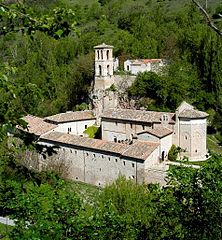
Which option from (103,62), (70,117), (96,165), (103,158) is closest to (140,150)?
(103,158)

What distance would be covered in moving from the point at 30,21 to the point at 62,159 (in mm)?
25407

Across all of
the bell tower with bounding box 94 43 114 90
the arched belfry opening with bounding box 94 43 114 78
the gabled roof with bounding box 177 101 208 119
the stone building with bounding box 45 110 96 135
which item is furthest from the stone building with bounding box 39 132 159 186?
the arched belfry opening with bounding box 94 43 114 78

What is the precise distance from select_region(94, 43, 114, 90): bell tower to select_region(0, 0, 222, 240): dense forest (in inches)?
65.2

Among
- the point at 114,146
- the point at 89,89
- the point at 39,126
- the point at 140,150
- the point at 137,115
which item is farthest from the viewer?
the point at 89,89

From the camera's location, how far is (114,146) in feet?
89.2

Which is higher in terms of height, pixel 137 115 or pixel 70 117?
pixel 137 115

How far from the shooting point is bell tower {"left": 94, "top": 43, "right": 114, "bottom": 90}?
3553 cm

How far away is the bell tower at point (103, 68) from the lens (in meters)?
35.5

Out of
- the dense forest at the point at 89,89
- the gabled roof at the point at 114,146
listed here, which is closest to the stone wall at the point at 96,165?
the gabled roof at the point at 114,146

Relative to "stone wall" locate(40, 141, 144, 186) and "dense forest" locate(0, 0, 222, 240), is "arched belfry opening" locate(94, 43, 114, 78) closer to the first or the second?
"dense forest" locate(0, 0, 222, 240)

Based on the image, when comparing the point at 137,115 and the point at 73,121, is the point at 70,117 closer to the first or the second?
the point at 73,121

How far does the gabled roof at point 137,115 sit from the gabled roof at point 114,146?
2679mm

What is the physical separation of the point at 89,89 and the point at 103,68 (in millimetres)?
3059

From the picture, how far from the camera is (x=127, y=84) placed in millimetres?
35844
